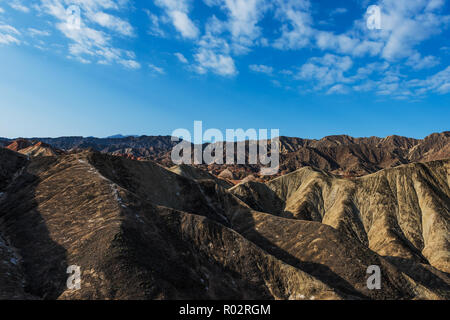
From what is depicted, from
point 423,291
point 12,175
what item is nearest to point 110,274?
point 12,175

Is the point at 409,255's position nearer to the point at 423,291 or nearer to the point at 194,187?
the point at 423,291

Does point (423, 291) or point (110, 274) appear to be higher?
point (110, 274)

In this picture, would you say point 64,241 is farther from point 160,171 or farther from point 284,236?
point 160,171

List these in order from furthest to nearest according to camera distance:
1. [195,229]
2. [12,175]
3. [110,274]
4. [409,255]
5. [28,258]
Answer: [409,255] → [12,175] → [195,229] → [28,258] → [110,274]

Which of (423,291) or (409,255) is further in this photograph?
(409,255)
